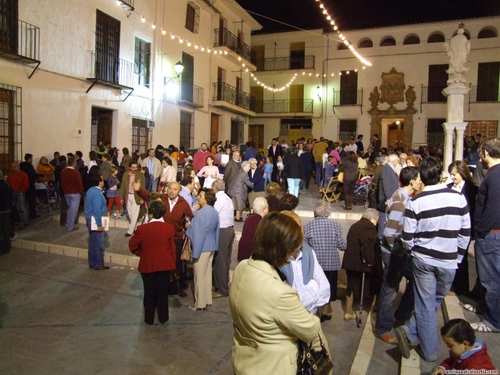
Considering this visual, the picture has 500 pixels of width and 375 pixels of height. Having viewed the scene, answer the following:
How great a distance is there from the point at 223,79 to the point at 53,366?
2181cm

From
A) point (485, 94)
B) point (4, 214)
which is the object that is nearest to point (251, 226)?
point (4, 214)

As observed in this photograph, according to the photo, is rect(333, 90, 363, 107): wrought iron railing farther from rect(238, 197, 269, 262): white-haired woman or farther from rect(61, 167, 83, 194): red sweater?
rect(238, 197, 269, 262): white-haired woman

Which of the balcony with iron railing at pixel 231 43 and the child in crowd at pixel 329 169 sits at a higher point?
the balcony with iron railing at pixel 231 43

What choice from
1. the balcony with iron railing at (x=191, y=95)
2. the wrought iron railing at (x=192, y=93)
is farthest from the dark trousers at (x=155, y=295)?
the wrought iron railing at (x=192, y=93)

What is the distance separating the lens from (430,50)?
965 inches

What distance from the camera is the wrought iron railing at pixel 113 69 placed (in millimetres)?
14719

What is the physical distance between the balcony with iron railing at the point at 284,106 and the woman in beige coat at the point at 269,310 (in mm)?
26519

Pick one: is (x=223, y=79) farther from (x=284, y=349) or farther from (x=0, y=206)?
(x=284, y=349)

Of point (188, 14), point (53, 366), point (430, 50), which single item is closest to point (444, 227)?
point (53, 366)

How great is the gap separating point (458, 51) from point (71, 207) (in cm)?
1013

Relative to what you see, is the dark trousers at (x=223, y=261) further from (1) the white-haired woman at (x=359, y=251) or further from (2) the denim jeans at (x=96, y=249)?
(2) the denim jeans at (x=96, y=249)

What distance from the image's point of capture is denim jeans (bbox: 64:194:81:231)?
9961mm

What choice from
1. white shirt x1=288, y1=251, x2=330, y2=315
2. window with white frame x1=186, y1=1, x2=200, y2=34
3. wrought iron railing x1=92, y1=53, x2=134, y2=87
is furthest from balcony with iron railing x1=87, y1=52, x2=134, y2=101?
white shirt x1=288, y1=251, x2=330, y2=315

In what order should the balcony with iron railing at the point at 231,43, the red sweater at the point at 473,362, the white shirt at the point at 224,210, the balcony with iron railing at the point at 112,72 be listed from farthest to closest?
the balcony with iron railing at the point at 231,43 → the balcony with iron railing at the point at 112,72 → the white shirt at the point at 224,210 → the red sweater at the point at 473,362
